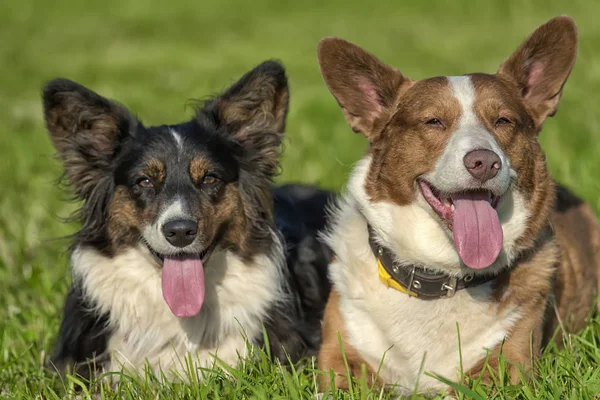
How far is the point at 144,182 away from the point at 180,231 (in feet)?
1.45

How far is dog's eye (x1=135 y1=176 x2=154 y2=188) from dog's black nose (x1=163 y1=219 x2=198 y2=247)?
0.34 meters

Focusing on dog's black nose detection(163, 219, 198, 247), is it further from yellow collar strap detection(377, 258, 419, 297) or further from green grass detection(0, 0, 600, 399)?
yellow collar strap detection(377, 258, 419, 297)

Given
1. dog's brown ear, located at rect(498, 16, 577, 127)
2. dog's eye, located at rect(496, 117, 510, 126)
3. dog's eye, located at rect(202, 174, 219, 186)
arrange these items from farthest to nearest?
dog's eye, located at rect(202, 174, 219, 186)
dog's brown ear, located at rect(498, 16, 577, 127)
dog's eye, located at rect(496, 117, 510, 126)

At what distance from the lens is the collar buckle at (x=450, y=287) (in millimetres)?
4008

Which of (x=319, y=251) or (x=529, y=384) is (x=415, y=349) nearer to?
(x=529, y=384)

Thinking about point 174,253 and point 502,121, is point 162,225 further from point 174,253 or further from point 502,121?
point 502,121

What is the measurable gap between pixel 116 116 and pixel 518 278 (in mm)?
2282

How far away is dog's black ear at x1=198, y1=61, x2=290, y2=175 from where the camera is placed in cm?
466

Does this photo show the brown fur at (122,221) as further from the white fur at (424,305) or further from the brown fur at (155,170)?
the white fur at (424,305)

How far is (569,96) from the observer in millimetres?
10609

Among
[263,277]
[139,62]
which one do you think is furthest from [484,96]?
[139,62]

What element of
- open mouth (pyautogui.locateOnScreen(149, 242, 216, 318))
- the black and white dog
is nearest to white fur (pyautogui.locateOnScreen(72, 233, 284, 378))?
the black and white dog

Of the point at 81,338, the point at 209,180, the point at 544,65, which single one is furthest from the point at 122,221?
the point at 544,65

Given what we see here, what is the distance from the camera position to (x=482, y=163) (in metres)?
3.57
